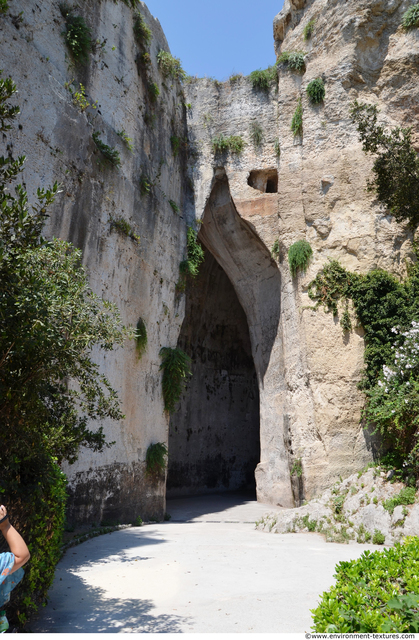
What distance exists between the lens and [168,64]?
14.2m

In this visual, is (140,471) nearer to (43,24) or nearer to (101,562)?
(101,562)

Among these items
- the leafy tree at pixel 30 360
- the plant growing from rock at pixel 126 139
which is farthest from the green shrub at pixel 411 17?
the leafy tree at pixel 30 360

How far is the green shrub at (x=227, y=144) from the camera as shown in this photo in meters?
15.7

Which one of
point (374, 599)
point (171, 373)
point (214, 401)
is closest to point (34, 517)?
point (374, 599)

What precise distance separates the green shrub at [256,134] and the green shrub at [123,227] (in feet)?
19.9

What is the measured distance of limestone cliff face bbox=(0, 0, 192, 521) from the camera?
9117 mm

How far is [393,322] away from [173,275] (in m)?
6.33

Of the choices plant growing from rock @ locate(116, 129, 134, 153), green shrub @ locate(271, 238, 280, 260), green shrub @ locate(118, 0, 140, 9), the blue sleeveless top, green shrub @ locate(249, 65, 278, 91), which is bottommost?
the blue sleeveless top

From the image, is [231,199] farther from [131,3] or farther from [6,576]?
[6,576]

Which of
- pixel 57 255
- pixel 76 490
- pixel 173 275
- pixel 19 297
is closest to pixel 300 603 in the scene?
pixel 19 297

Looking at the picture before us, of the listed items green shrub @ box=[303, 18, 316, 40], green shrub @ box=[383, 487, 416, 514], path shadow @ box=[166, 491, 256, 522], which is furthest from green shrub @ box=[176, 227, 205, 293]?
green shrub @ box=[383, 487, 416, 514]

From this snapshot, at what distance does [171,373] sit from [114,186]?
5.05m

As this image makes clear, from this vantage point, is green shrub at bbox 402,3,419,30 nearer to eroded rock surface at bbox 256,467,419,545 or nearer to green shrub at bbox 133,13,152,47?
green shrub at bbox 133,13,152,47

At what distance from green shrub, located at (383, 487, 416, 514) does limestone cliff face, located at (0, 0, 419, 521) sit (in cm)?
200
